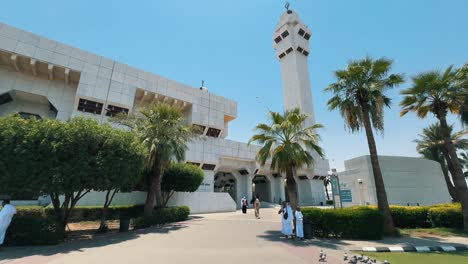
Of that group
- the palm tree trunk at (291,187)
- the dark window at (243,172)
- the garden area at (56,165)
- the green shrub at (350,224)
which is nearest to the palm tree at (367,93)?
the green shrub at (350,224)

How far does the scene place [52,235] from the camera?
9391 millimetres

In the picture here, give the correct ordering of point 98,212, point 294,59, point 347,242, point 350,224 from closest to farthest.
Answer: point 347,242
point 350,224
point 98,212
point 294,59

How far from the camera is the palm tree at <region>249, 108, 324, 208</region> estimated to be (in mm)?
12562

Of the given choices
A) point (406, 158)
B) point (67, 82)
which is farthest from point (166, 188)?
point (406, 158)

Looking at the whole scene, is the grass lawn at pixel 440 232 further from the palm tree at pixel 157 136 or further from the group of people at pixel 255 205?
the palm tree at pixel 157 136

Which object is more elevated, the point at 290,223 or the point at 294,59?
the point at 294,59

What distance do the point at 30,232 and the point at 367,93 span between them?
18735 mm

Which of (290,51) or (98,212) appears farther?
(290,51)

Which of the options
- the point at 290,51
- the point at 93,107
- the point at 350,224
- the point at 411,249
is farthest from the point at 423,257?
the point at 290,51

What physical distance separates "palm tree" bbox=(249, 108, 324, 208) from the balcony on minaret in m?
38.7

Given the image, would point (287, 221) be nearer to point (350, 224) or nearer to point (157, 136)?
point (350, 224)

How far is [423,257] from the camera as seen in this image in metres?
7.82

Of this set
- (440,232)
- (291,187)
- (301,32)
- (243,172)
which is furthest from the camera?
(301,32)

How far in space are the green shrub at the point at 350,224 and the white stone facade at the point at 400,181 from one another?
17.1m
